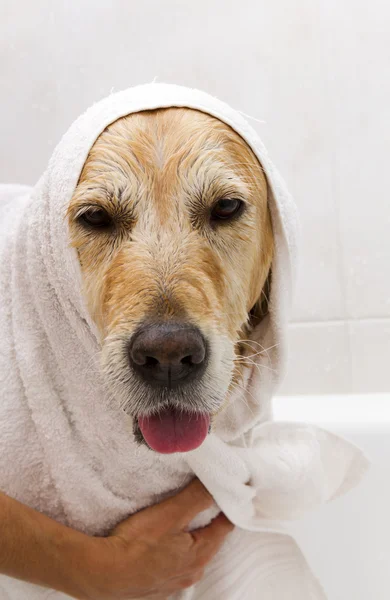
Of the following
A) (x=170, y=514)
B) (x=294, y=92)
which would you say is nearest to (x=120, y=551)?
(x=170, y=514)

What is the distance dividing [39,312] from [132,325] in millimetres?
238

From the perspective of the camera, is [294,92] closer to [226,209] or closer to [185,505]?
[226,209]

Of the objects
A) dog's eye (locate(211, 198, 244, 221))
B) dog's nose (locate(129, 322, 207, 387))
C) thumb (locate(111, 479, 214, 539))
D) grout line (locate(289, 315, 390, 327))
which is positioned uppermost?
dog's eye (locate(211, 198, 244, 221))

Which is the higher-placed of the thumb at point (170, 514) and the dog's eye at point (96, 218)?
the dog's eye at point (96, 218)

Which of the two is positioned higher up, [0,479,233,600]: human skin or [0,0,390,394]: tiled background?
[0,0,390,394]: tiled background

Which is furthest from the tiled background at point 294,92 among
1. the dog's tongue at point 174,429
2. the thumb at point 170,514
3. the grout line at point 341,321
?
the dog's tongue at point 174,429

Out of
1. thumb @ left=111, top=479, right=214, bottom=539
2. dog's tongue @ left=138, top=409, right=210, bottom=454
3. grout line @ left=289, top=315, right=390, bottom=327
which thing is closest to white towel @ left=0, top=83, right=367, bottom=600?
thumb @ left=111, top=479, right=214, bottom=539

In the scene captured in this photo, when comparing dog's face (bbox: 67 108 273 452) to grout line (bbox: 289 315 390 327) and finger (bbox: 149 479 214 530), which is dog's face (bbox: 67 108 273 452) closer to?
finger (bbox: 149 479 214 530)

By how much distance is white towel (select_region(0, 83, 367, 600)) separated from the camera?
842 millimetres

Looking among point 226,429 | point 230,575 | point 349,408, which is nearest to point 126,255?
point 226,429

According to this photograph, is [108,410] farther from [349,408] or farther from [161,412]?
[349,408]

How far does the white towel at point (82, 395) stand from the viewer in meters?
0.84

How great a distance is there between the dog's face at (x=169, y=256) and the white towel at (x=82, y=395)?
0.10ft

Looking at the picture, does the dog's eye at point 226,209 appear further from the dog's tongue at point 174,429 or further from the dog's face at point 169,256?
the dog's tongue at point 174,429
